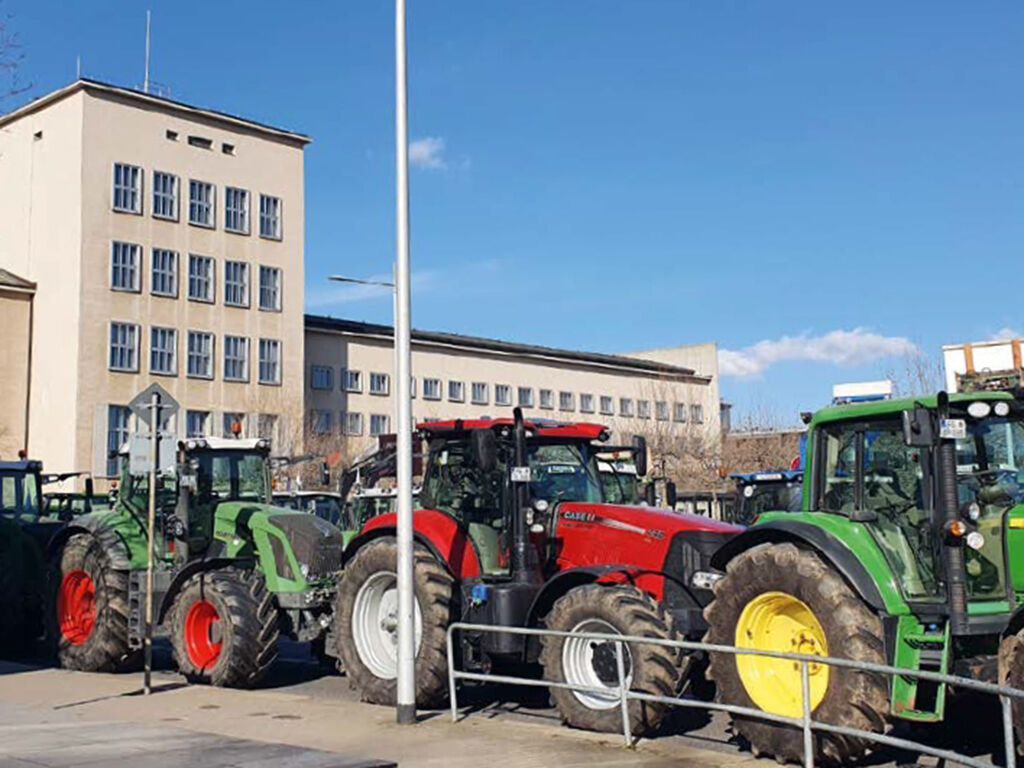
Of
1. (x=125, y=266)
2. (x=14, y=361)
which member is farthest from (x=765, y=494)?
(x=14, y=361)

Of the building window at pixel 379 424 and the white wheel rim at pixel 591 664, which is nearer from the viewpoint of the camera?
Result: the white wheel rim at pixel 591 664

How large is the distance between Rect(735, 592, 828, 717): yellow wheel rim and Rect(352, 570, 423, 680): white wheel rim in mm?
4520

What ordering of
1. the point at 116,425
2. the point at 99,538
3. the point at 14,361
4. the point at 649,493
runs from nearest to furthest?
the point at 649,493, the point at 99,538, the point at 116,425, the point at 14,361

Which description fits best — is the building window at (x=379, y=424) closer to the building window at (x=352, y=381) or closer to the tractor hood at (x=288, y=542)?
the building window at (x=352, y=381)

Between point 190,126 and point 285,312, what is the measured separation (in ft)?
31.4

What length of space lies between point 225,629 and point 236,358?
149ft

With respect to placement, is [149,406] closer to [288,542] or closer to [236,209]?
[288,542]

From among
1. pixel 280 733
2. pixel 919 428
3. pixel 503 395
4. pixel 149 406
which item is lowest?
pixel 280 733

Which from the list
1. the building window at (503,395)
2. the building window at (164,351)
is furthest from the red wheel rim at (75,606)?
the building window at (503,395)

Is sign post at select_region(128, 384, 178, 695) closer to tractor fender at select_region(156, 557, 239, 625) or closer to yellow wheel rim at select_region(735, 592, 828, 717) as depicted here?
tractor fender at select_region(156, 557, 239, 625)

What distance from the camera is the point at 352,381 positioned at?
6438 centimetres

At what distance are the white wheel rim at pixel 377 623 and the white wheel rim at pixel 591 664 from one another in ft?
8.87

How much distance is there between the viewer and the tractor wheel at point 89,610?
16.2m

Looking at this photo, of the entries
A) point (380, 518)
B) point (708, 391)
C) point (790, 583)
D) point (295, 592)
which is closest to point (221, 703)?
point (295, 592)
